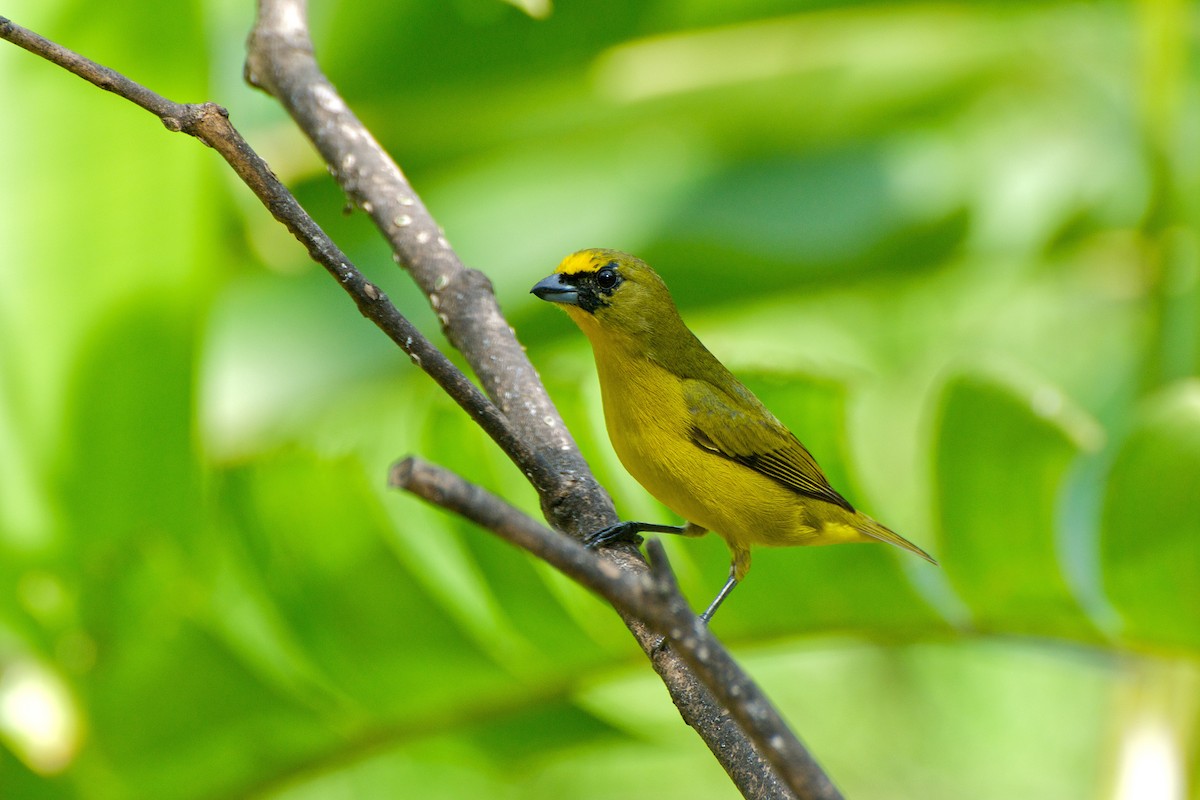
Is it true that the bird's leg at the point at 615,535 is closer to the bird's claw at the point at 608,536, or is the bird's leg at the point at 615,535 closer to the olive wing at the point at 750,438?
the bird's claw at the point at 608,536

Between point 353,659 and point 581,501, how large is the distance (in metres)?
0.82

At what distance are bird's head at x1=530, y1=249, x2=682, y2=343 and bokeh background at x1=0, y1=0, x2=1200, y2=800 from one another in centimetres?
16

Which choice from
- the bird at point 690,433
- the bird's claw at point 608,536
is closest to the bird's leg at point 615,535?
the bird's claw at point 608,536

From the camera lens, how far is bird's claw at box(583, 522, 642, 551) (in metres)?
1.89

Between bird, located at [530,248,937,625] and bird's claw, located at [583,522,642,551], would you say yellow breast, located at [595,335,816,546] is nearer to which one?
bird, located at [530,248,937,625]

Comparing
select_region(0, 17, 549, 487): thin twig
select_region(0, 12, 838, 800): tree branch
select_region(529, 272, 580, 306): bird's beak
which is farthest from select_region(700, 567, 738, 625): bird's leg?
select_region(0, 17, 549, 487): thin twig

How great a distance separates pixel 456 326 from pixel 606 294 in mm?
502

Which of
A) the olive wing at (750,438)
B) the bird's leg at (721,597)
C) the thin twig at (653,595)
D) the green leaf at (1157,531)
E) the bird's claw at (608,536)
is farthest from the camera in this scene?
the olive wing at (750,438)

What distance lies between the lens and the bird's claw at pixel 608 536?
189cm

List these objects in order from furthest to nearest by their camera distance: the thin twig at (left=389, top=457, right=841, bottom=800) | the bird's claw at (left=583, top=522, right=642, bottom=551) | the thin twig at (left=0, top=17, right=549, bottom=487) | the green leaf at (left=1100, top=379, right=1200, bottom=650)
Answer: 1. the green leaf at (left=1100, top=379, right=1200, bottom=650)
2. the bird's claw at (left=583, top=522, right=642, bottom=551)
3. the thin twig at (left=0, top=17, right=549, bottom=487)
4. the thin twig at (left=389, top=457, right=841, bottom=800)

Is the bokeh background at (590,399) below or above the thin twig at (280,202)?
above

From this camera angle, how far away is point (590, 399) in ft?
10.3

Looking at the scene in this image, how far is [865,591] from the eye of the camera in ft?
7.88

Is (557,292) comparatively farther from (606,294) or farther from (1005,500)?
(1005,500)
